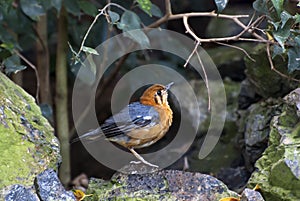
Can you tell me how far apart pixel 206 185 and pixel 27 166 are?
89 cm

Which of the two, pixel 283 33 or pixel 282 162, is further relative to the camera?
pixel 283 33

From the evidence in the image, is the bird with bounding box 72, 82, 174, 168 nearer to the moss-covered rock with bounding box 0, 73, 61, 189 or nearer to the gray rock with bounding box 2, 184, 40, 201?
the moss-covered rock with bounding box 0, 73, 61, 189

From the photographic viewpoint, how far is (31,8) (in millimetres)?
3861

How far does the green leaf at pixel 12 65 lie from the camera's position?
3.54 metres

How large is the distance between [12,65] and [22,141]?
3.09 feet

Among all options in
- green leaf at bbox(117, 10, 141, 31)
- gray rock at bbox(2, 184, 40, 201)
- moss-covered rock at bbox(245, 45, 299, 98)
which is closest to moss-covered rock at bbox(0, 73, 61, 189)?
gray rock at bbox(2, 184, 40, 201)

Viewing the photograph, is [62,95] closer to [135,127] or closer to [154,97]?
[154,97]

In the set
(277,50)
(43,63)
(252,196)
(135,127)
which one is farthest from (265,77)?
(43,63)

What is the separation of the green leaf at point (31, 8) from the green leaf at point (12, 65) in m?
0.30

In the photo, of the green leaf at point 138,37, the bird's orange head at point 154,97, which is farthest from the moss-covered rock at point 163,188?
the green leaf at point 138,37

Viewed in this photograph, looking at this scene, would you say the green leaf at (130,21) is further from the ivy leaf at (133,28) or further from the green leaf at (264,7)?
the green leaf at (264,7)

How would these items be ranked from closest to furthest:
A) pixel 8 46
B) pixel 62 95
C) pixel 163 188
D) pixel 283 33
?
pixel 163 188 → pixel 283 33 → pixel 8 46 → pixel 62 95

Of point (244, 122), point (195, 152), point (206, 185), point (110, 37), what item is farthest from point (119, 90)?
point (206, 185)

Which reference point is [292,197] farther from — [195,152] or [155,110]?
[195,152]
